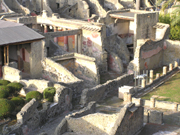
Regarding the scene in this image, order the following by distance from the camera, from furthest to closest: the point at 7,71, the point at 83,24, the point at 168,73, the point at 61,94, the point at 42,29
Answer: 1. the point at 42,29
2. the point at 83,24
3. the point at 168,73
4. the point at 7,71
5. the point at 61,94

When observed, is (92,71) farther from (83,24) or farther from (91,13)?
(91,13)

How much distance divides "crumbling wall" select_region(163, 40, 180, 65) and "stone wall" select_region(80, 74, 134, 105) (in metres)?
7.61

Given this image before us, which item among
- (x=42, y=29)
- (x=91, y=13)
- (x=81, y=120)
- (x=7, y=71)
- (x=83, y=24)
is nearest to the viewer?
(x=81, y=120)

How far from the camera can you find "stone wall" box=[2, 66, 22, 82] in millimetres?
25853

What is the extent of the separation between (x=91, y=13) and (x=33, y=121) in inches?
1064

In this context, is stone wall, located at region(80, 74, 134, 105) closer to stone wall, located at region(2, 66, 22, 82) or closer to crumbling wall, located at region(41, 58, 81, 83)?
crumbling wall, located at region(41, 58, 81, 83)

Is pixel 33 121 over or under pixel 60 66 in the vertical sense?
under

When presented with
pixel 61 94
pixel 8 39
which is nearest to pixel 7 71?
pixel 8 39

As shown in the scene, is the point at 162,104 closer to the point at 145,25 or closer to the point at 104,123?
the point at 104,123

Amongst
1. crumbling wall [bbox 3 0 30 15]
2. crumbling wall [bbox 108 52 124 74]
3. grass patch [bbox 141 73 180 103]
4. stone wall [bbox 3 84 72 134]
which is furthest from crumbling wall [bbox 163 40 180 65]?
crumbling wall [bbox 3 0 30 15]

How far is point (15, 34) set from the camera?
28.6 m

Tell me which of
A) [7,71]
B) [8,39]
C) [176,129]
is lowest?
[176,129]

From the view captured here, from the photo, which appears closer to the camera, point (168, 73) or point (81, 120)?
point (81, 120)

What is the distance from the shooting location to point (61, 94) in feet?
74.3
